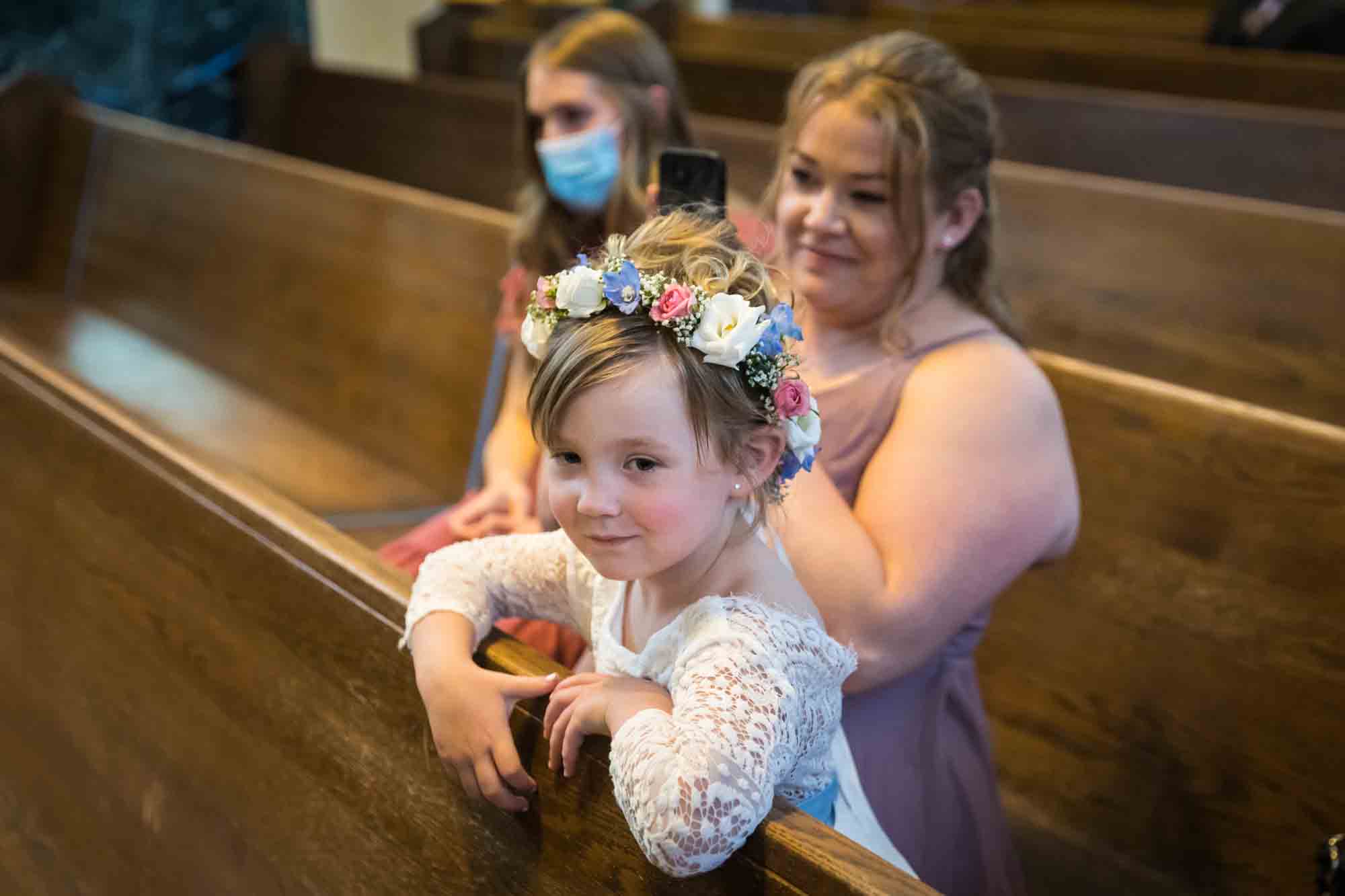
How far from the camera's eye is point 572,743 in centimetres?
117

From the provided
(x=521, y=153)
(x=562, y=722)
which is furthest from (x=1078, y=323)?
(x=562, y=722)

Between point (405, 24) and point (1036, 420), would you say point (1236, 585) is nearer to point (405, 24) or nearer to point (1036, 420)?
point (1036, 420)

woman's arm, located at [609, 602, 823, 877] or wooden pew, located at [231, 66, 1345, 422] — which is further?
wooden pew, located at [231, 66, 1345, 422]

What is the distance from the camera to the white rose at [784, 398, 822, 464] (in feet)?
4.14

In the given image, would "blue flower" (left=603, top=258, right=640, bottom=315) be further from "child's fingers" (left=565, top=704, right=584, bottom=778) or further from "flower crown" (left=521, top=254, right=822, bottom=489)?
"child's fingers" (left=565, top=704, right=584, bottom=778)

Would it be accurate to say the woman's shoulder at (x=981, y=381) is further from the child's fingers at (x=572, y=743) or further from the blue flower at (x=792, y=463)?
the child's fingers at (x=572, y=743)

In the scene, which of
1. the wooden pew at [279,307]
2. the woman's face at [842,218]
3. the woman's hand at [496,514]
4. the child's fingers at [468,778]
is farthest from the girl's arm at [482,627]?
the wooden pew at [279,307]

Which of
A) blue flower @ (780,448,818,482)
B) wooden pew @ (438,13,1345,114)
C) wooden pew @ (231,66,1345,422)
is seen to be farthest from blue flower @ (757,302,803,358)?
wooden pew @ (438,13,1345,114)

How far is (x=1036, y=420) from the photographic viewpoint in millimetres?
1660

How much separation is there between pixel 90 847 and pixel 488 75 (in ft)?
15.5

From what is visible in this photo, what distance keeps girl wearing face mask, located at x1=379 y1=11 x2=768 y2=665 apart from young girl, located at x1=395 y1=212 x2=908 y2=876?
105 centimetres

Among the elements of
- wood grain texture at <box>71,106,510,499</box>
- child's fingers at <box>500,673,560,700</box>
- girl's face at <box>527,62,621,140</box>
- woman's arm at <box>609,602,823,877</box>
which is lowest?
wood grain texture at <box>71,106,510,499</box>

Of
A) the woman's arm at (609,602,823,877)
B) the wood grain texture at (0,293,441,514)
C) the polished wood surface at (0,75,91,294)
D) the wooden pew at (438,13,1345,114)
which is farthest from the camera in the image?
the polished wood surface at (0,75,91,294)

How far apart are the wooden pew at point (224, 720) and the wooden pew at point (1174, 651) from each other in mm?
41
